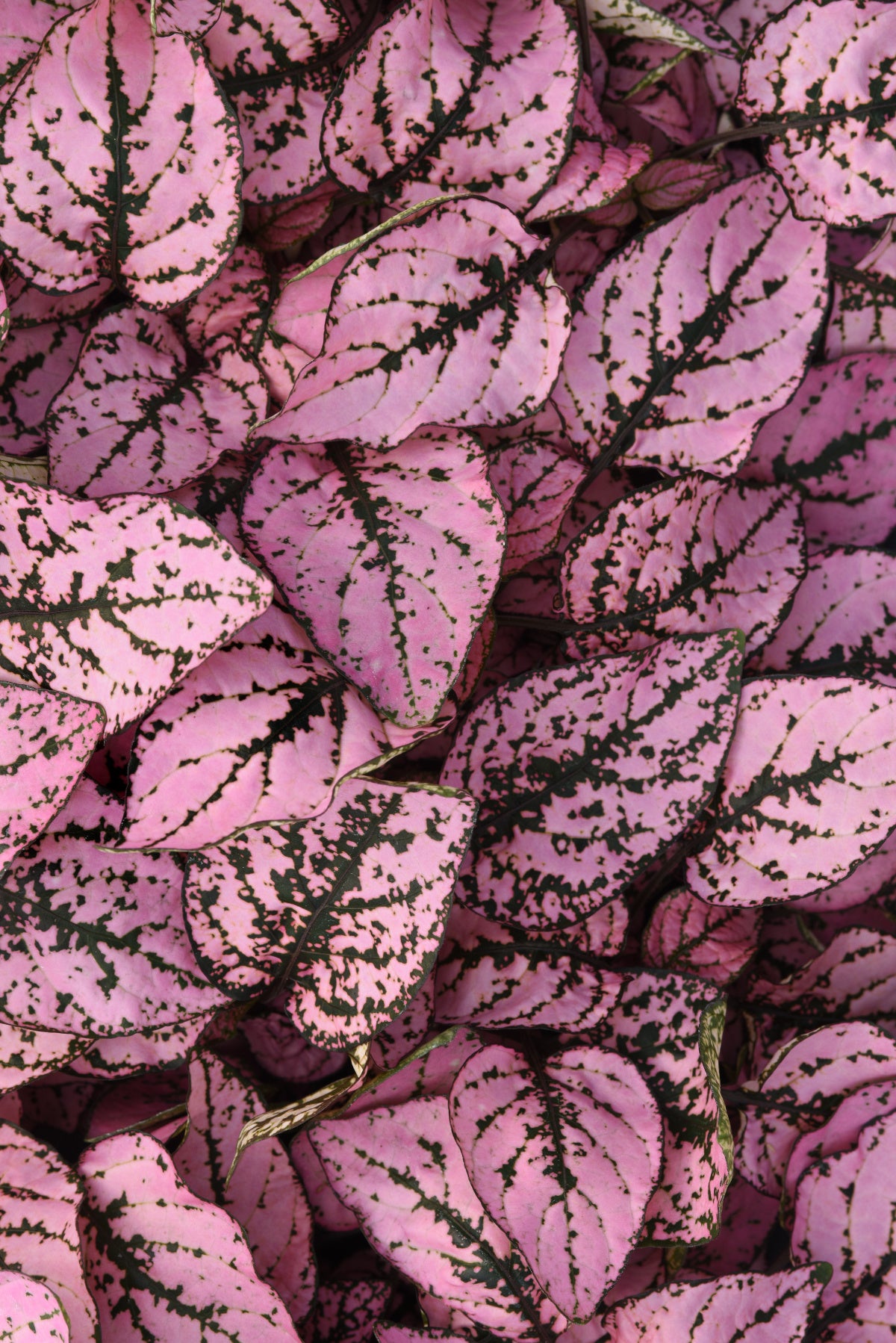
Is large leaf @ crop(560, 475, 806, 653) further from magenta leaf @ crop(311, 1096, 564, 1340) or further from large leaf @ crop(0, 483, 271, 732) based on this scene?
magenta leaf @ crop(311, 1096, 564, 1340)

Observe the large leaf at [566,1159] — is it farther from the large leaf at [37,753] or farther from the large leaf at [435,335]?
the large leaf at [435,335]

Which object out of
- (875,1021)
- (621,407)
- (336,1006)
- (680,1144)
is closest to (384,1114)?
(336,1006)

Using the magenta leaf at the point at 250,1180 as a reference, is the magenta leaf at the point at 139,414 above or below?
above

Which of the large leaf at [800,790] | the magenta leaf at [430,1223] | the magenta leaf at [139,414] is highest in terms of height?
the magenta leaf at [139,414]

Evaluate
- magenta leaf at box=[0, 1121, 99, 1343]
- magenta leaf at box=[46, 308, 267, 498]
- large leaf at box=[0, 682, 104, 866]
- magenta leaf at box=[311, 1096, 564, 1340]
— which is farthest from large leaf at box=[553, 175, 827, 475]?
magenta leaf at box=[0, 1121, 99, 1343]

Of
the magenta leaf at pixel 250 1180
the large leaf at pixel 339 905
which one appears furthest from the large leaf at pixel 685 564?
the magenta leaf at pixel 250 1180
